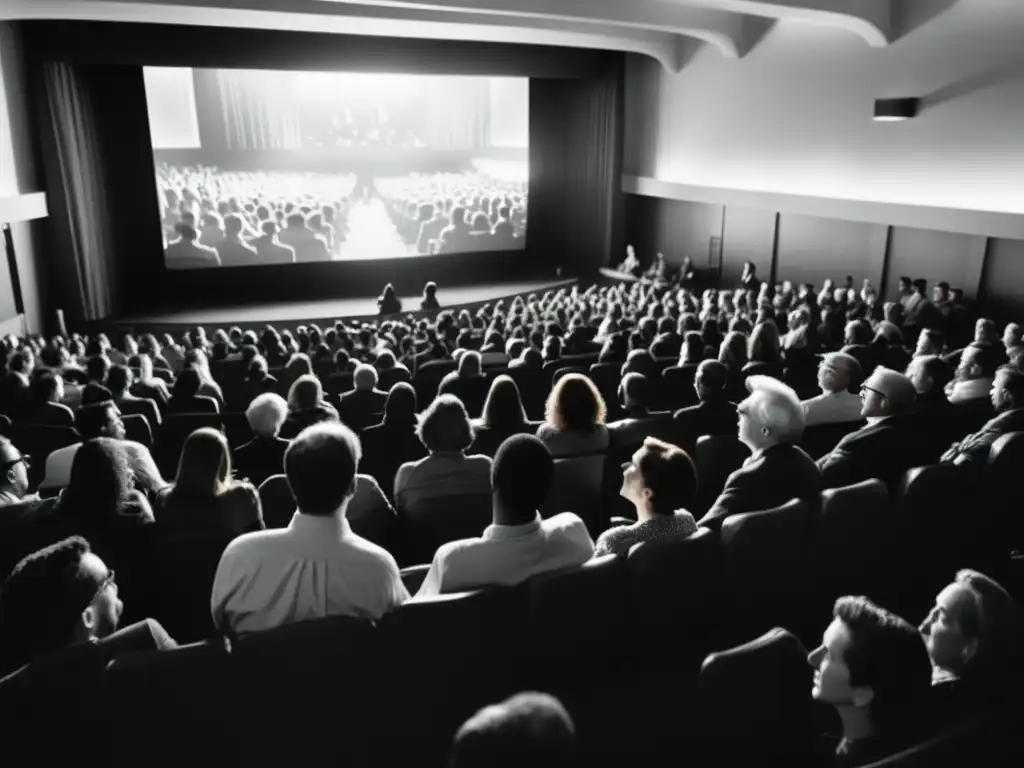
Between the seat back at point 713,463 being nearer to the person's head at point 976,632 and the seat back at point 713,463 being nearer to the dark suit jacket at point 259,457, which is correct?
the person's head at point 976,632

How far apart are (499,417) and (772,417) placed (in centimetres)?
169

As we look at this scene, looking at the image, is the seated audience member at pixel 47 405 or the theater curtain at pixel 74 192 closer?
the seated audience member at pixel 47 405

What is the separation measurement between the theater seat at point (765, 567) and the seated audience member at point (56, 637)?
6.30 ft

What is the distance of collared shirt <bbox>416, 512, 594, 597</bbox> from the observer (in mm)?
2561

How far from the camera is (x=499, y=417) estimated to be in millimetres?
4477

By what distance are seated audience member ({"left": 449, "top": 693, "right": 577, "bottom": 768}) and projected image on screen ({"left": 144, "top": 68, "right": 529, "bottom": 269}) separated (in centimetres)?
1542

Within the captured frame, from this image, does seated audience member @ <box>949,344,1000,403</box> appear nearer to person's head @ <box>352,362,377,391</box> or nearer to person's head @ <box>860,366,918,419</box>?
person's head @ <box>860,366,918,419</box>

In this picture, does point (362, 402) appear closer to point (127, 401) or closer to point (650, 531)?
point (127, 401)

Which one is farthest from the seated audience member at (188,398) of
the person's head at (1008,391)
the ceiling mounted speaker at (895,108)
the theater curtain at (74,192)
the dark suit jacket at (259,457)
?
the ceiling mounted speaker at (895,108)

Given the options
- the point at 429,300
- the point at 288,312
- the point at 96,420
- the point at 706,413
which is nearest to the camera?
the point at 96,420

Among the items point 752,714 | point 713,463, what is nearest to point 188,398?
point 713,463

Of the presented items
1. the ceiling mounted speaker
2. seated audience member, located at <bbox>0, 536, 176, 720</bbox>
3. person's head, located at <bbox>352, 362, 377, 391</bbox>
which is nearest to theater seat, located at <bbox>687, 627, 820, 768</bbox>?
seated audience member, located at <bbox>0, 536, 176, 720</bbox>

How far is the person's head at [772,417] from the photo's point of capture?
3.26 meters

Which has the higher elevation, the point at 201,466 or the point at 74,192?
the point at 74,192
